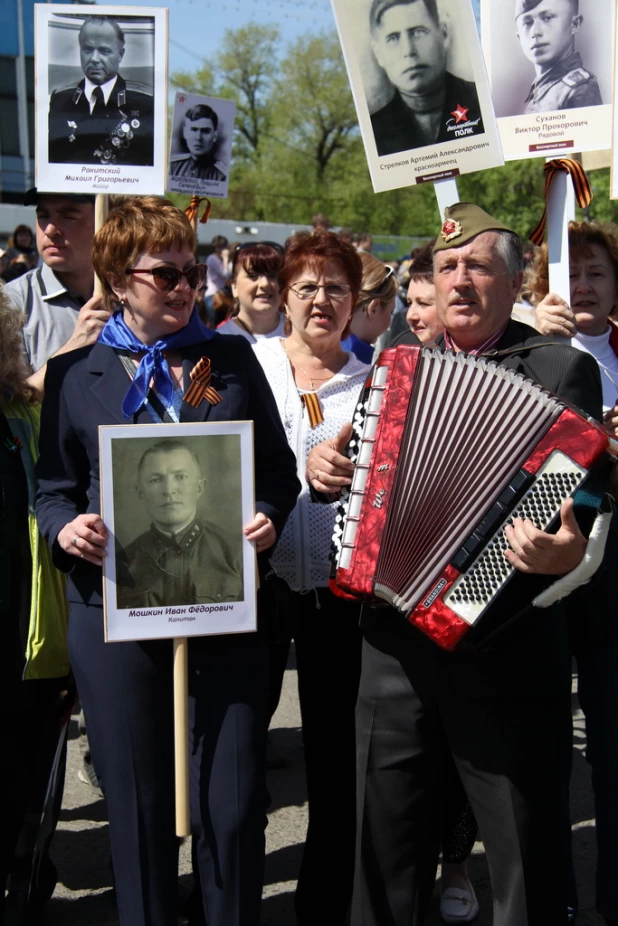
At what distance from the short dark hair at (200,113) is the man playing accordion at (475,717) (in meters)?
2.70

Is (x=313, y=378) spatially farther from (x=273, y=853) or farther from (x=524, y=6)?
(x=273, y=853)

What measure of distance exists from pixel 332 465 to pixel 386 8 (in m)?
1.66

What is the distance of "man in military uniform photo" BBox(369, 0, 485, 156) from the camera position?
12.1ft

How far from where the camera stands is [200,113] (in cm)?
557

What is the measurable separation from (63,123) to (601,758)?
119 inches

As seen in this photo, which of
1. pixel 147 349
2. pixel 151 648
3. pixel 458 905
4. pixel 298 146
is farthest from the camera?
pixel 298 146

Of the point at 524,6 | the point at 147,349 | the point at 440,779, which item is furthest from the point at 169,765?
the point at 524,6

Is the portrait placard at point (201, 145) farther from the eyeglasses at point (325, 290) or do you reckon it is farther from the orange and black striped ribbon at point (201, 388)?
the orange and black striped ribbon at point (201, 388)

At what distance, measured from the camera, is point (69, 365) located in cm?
327

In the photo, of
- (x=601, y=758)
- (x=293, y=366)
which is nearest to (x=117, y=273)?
(x=293, y=366)

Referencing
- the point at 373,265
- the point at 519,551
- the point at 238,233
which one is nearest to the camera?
the point at 519,551

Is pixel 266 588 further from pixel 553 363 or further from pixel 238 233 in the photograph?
pixel 238 233

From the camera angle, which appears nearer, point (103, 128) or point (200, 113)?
point (103, 128)

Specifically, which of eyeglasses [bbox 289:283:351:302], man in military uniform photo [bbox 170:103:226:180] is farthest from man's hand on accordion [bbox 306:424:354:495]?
man in military uniform photo [bbox 170:103:226:180]
